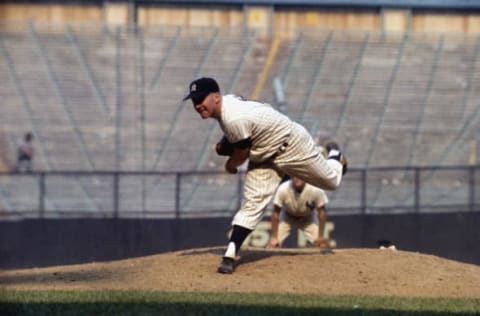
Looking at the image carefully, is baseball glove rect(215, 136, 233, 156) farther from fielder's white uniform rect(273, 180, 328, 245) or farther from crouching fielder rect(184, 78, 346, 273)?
fielder's white uniform rect(273, 180, 328, 245)

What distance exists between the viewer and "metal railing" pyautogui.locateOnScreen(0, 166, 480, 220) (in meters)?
23.4

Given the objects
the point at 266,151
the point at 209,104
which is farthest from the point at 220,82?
the point at 209,104

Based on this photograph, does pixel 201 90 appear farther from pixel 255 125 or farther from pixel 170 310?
pixel 170 310

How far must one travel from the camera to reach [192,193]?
24.3 metres

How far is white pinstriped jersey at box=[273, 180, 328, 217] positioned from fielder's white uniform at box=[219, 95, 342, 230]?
450 cm

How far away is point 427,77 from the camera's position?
3362cm

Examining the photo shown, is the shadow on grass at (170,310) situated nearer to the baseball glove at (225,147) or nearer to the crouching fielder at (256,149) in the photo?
the crouching fielder at (256,149)

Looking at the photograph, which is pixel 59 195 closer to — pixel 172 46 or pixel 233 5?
pixel 172 46

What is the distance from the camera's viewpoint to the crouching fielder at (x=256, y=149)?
1073cm

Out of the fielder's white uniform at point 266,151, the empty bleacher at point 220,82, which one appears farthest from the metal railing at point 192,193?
the fielder's white uniform at point 266,151

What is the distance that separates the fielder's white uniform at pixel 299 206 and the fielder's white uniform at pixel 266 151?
424 cm

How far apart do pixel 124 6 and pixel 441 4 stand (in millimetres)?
9547

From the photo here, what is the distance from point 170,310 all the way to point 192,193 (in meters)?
15.5

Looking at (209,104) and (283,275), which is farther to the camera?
(283,275)
